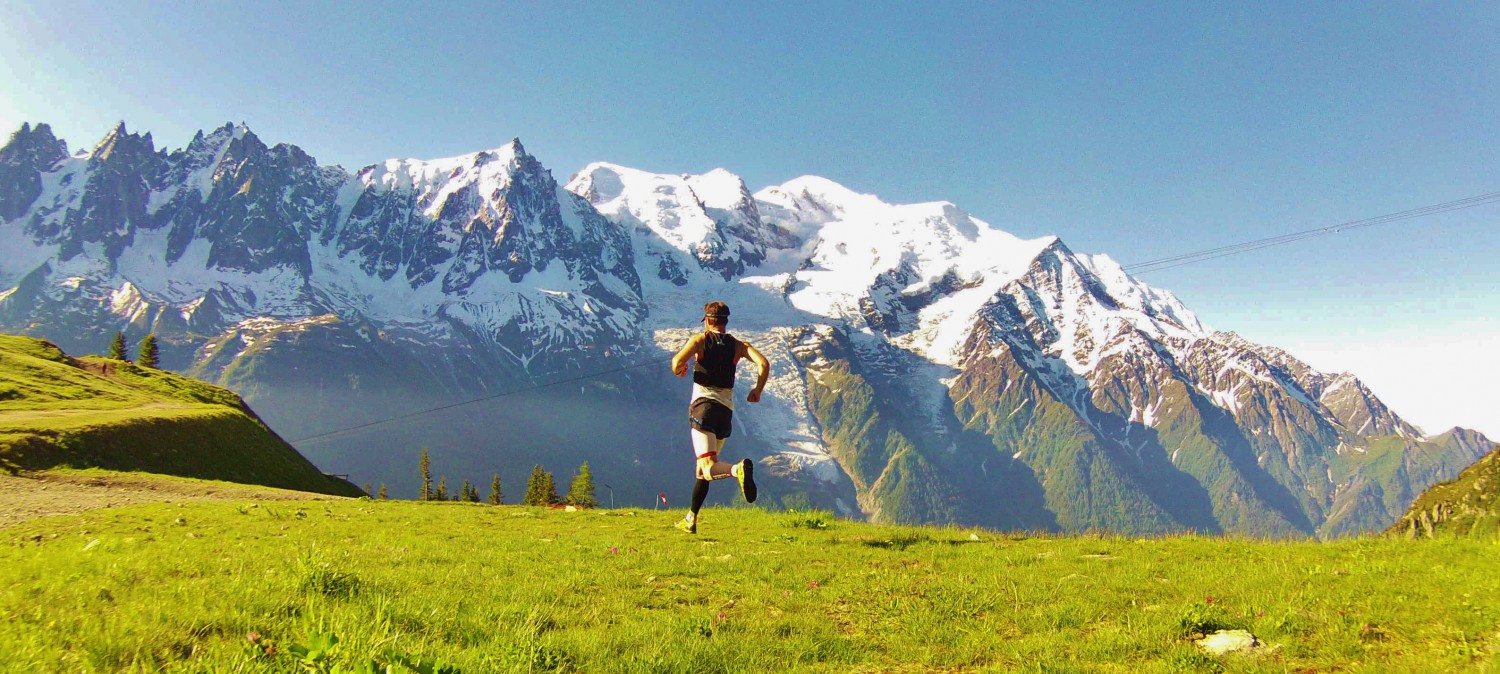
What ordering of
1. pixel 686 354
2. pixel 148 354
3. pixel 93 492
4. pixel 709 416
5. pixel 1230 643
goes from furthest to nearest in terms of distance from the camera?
pixel 148 354, pixel 93 492, pixel 709 416, pixel 686 354, pixel 1230 643

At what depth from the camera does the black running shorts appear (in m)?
13.0

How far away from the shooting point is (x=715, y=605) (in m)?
8.85

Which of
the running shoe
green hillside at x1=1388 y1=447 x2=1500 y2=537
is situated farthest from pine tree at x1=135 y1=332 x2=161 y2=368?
green hillside at x1=1388 y1=447 x2=1500 y2=537

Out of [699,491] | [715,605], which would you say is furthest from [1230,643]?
[699,491]

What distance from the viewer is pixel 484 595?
7.93 meters

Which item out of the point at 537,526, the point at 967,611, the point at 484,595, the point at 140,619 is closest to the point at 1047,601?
the point at 967,611

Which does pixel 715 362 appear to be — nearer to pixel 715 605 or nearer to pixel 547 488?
pixel 715 605

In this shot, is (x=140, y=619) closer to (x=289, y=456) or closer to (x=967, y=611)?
(x=967, y=611)

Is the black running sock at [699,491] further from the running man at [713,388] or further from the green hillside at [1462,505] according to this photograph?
the green hillside at [1462,505]

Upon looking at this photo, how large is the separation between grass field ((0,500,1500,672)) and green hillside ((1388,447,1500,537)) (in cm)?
989

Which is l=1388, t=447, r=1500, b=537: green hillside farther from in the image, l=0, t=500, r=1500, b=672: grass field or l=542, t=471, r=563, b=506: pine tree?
l=542, t=471, r=563, b=506: pine tree

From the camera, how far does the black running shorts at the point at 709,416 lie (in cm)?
1304

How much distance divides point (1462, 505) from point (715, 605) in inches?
1026

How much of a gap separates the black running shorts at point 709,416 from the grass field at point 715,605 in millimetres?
2382
